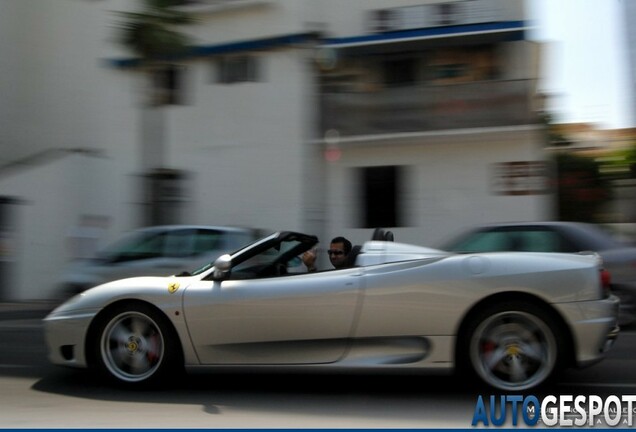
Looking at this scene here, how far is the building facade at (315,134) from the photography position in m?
17.7

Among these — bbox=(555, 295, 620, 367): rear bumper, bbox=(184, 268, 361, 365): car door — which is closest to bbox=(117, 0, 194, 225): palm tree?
bbox=(184, 268, 361, 365): car door

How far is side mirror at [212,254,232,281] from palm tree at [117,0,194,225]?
12.2m

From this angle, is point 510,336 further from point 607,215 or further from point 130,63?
point 607,215

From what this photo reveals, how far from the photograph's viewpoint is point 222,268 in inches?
221

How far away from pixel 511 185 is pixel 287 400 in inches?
527

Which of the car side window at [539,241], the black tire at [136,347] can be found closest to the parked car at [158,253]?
the car side window at [539,241]

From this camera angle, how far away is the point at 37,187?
1770 centimetres

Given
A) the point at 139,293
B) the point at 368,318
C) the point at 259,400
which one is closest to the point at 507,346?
the point at 368,318

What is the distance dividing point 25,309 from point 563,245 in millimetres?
10117

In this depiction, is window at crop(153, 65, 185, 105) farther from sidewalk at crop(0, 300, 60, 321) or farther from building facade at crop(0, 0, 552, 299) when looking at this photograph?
sidewalk at crop(0, 300, 60, 321)

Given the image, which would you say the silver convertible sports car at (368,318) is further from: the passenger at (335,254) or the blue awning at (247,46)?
the blue awning at (247,46)

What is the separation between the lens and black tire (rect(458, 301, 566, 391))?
5223 mm

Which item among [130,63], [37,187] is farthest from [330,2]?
[37,187]

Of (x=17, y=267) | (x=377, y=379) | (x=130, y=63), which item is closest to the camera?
(x=377, y=379)
